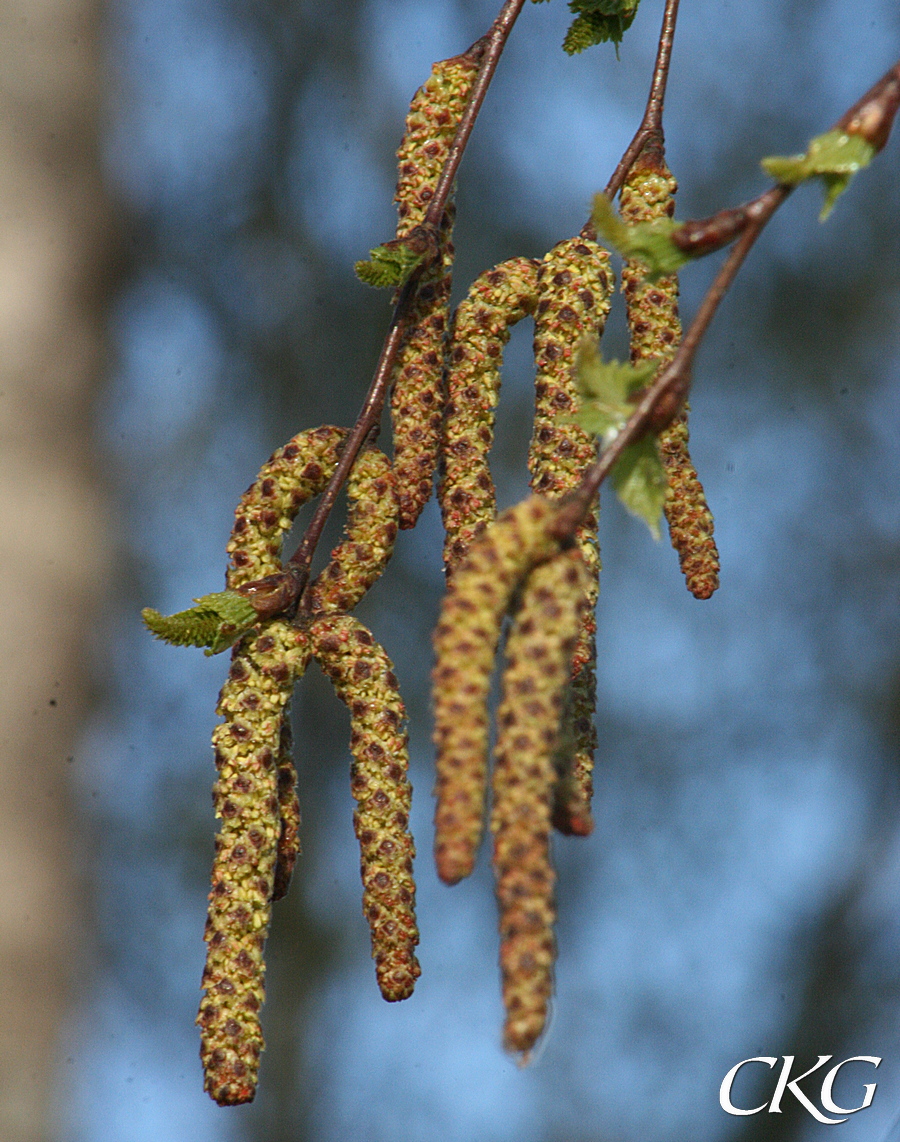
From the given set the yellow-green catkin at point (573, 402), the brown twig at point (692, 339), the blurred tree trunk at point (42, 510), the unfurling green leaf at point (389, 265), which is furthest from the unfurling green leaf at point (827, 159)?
the blurred tree trunk at point (42, 510)

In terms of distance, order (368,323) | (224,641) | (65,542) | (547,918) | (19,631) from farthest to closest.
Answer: (368,323) < (65,542) < (19,631) < (224,641) < (547,918)

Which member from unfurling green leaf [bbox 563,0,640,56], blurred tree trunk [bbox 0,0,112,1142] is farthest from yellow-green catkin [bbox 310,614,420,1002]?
blurred tree trunk [bbox 0,0,112,1142]

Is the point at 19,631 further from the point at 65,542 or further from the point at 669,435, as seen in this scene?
the point at 669,435

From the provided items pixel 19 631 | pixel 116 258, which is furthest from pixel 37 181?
pixel 19 631

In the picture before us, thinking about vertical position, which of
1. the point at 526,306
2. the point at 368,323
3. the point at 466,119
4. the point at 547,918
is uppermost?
the point at 368,323

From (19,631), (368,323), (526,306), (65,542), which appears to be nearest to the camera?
(526,306)

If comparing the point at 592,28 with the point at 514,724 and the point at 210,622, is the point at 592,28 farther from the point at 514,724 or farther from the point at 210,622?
the point at 514,724

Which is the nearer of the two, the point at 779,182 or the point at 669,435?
the point at 779,182
